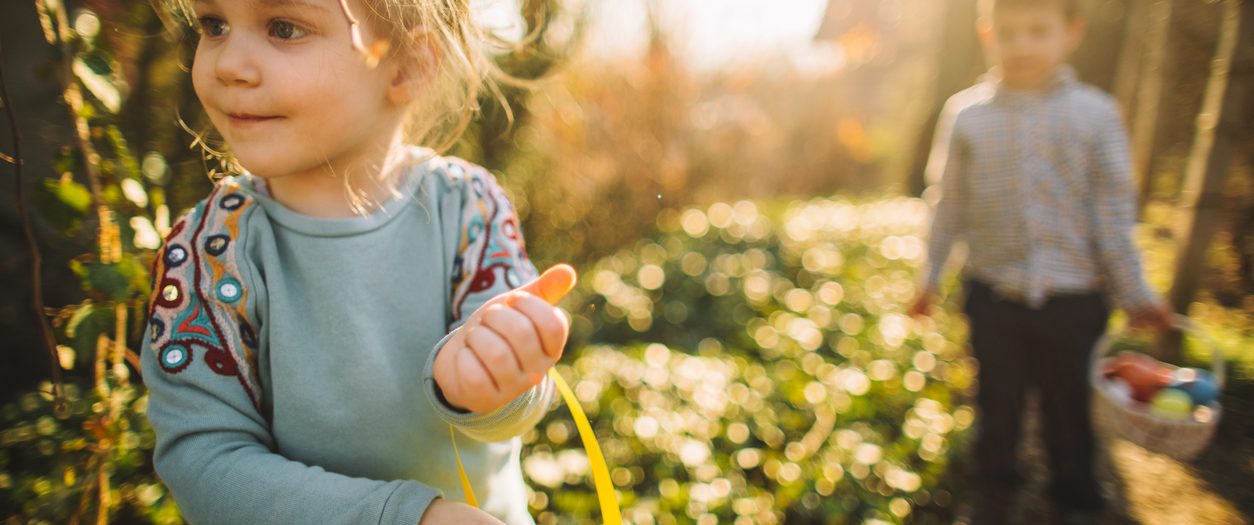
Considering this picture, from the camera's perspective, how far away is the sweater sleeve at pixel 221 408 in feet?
3.32

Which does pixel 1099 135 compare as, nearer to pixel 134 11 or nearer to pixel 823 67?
pixel 134 11

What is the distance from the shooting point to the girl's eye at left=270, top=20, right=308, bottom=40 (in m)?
1.10

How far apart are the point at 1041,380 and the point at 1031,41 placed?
1.21 metres

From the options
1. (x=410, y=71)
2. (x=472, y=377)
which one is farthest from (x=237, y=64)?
(x=472, y=377)

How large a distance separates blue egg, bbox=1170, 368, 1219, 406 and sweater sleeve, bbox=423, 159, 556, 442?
2313 mm

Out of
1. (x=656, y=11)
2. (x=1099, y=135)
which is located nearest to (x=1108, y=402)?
(x=1099, y=135)

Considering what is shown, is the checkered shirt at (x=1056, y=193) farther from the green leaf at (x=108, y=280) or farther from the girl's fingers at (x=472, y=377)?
the green leaf at (x=108, y=280)

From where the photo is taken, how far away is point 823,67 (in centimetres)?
1016

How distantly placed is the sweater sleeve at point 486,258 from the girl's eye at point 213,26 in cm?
43

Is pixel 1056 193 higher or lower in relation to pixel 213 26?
lower

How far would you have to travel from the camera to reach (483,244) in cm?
129

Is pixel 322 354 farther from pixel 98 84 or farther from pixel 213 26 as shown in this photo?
pixel 98 84

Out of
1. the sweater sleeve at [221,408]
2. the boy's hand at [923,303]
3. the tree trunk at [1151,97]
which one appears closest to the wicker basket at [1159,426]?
the boy's hand at [923,303]

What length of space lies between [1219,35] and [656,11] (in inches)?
152
